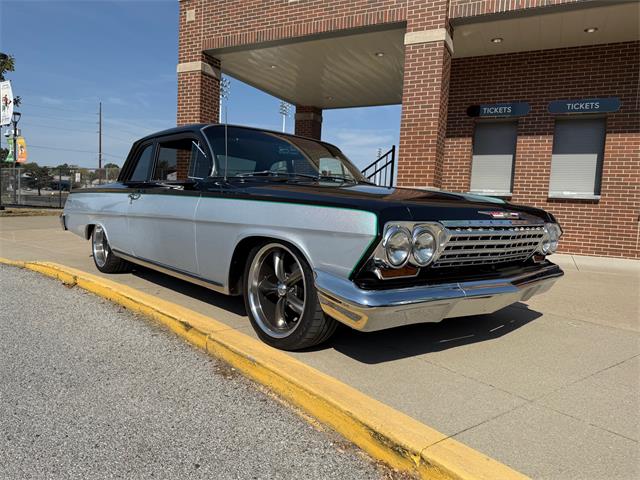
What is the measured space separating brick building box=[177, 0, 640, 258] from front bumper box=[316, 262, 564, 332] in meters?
4.96

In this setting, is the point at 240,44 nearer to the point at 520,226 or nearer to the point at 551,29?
the point at 551,29

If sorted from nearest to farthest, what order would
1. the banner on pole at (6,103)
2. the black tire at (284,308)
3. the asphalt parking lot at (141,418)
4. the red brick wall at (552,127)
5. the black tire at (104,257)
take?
the asphalt parking lot at (141,418) → the black tire at (284,308) → the black tire at (104,257) → the red brick wall at (552,127) → the banner on pole at (6,103)

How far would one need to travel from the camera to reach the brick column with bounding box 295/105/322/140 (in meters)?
14.9

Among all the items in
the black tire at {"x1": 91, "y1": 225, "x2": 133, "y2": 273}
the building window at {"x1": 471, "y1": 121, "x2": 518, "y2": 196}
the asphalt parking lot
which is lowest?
the asphalt parking lot

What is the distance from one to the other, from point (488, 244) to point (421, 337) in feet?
3.17

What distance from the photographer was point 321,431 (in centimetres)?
242

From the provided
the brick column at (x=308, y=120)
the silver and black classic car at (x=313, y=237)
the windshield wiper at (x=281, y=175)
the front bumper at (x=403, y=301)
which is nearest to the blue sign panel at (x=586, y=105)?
the silver and black classic car at (x=313, y=237)

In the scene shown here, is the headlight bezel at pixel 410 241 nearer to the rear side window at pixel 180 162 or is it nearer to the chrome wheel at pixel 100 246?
the rear side window at pixel 180 162

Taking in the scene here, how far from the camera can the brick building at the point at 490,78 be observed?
304 inches

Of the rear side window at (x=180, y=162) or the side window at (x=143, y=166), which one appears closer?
the rear side window at (x=180, y=162)

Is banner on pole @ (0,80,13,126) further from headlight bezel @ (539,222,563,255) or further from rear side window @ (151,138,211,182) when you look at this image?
headlight bezel @ (539,222,563,255)

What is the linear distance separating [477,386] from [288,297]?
1.30 metres

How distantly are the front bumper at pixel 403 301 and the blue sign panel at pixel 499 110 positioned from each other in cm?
711

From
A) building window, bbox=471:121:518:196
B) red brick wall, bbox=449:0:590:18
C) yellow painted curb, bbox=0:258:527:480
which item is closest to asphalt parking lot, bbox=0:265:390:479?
yellow painted curb, bbox=0:258:527:480
